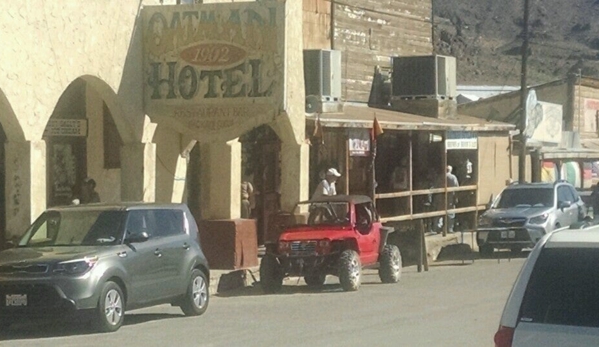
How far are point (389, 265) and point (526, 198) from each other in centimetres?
916

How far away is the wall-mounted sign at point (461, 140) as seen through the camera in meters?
31.8

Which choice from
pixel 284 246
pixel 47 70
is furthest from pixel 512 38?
pixel 47 70

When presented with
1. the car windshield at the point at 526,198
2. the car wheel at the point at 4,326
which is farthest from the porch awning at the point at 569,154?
the car wheel at the point at 4,326

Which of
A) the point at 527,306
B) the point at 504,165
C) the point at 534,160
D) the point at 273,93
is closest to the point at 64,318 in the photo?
the point at 273,93

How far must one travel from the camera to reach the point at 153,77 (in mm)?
22094

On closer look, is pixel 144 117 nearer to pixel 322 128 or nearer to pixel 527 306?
pixel 322 128

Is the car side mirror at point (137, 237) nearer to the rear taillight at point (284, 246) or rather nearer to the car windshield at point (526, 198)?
the rear taillight at point (284, 246)

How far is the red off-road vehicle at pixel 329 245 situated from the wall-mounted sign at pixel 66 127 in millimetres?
4381

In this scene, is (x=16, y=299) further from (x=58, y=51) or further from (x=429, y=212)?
(x=429, y=212)

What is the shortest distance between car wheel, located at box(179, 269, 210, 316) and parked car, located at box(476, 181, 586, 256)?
12.7m

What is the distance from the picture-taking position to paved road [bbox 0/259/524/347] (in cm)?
1459

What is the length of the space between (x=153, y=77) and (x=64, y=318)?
7.74 metres

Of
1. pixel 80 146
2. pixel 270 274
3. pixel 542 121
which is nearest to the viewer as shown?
pixel 270 274

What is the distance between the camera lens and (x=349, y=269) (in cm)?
2070
